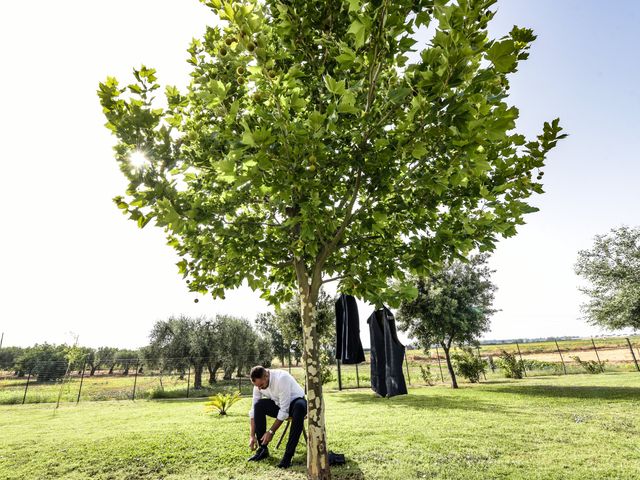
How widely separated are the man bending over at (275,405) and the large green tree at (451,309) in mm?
15033

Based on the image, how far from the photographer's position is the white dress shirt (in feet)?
18.3

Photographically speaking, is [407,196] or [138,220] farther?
[407,196]

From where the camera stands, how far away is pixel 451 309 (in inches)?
756

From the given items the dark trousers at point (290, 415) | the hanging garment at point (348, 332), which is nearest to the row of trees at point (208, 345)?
the dark trousers at point (290, 415)

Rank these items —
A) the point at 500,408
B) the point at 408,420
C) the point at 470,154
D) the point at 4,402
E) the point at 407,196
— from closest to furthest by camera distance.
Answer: the point at 470,154, the point at 407,196, the point at 408,420, the point at 500,408, the point at 4,402

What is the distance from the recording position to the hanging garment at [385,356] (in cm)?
508

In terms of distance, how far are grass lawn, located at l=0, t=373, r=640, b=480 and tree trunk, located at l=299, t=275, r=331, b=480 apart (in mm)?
938

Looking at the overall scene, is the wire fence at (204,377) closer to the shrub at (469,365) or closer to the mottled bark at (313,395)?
the shrub at (469,365)

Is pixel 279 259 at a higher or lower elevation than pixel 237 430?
higher

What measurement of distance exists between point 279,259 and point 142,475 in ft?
13.5

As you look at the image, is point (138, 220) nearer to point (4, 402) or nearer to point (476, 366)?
point (476, 366)

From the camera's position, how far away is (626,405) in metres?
9.74

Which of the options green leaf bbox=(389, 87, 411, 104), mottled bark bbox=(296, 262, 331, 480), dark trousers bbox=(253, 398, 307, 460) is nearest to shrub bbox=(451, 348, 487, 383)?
dark trousers bbox=(253, 398, 307, 460)

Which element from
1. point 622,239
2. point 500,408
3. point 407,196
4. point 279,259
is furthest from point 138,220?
point 622,239
